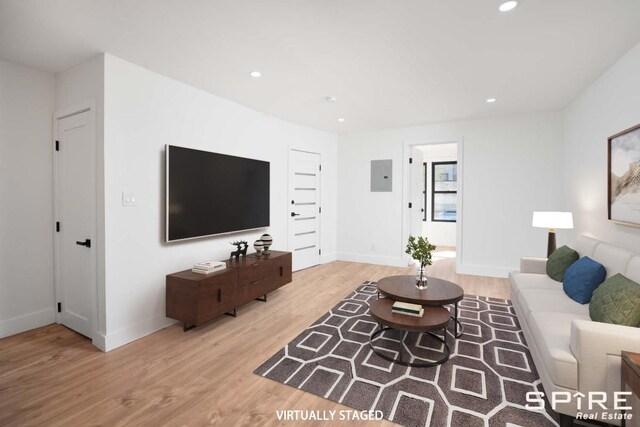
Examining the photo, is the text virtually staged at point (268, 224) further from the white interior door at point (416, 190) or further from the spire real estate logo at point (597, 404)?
the white interior door at point (416, 190)

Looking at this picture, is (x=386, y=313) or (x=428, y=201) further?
(x=428, y=201)

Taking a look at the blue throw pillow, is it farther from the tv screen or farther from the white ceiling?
the tv screen

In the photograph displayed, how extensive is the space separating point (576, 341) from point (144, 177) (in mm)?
3476

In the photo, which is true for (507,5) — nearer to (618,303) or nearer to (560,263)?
(618,303)

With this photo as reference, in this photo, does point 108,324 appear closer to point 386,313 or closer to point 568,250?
point 386,313

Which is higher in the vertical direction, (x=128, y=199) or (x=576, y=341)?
(x=128, y=199)

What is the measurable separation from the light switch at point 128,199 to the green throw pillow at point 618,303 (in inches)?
145

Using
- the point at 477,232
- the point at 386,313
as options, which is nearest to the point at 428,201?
the point at 477,232

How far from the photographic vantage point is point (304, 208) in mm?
5355

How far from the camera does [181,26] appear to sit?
7.26 feet

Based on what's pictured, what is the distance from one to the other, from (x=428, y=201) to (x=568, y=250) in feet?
16.4

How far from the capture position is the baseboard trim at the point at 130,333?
2.60 m

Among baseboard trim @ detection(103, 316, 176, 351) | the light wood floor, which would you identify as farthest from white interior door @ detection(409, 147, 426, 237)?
baseboard trim @ detection(103, 316, 176, 351)

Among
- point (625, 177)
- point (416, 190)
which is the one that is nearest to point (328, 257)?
point (416, 190)
